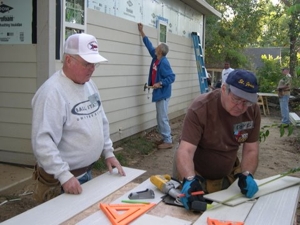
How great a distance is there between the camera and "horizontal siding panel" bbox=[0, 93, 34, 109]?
16.0ft

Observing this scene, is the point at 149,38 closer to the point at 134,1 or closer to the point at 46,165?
the point at 134,1

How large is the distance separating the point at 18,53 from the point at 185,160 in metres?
3.23

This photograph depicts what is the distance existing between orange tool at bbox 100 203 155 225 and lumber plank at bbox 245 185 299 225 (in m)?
0.57

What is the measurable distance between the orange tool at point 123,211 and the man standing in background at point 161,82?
5104mm

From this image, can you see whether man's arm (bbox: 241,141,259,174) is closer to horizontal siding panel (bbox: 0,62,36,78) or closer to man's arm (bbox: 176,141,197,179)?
man's arm (bbox: 176,141,197,179)

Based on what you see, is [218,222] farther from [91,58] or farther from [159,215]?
[91,58]

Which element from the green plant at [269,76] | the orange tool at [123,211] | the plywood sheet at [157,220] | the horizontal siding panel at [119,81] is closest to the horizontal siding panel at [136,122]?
the horizontal siding panel at [119,81]

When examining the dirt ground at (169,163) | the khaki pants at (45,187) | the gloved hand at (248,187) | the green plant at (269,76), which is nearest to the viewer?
the gloved hand at (248,187)

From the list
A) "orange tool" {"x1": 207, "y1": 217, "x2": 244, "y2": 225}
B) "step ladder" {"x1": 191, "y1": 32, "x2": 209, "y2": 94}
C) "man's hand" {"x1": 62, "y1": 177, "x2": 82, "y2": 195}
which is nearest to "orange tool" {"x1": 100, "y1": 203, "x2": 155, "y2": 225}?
"man's hand" {"x1": 62, "y1": 177, "x2": 82, "y2": 195}

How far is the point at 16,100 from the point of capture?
493 centimetres

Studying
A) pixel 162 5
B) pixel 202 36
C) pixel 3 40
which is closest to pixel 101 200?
pixel 3 40

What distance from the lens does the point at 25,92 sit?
4875 millimetres

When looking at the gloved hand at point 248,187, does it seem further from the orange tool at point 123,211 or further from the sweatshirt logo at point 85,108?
the sweatshirt logo at point 85,108

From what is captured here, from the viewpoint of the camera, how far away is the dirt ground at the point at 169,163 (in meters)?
4.12
